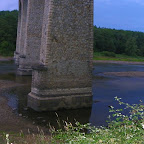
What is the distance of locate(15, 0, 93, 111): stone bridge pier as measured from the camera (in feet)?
40.5

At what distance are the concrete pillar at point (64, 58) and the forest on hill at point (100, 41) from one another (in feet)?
120

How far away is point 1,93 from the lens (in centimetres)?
1653

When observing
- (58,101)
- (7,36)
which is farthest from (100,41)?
(58,101)

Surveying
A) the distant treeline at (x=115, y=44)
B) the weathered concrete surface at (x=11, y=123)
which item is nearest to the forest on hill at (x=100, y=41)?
the distant treeline at (x=115, y=44)

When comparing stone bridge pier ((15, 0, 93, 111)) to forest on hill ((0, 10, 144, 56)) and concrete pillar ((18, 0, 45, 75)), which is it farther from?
forest on hill ((0, 10, 144, 56))

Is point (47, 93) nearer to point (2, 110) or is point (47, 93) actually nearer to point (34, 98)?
point (34, 98)

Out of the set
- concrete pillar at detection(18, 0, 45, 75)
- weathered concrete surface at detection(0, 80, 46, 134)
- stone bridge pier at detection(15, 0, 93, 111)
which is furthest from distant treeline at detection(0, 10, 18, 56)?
stone bridge pier at detection(15, 0, 93, 111)

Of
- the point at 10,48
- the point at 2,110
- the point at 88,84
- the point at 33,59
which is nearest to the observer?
the point at 2,110

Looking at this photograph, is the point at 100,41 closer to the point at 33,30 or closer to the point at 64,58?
the point at 33,30

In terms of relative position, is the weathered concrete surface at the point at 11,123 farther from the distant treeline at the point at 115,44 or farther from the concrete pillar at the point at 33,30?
the distant treeline at the point at 115,44

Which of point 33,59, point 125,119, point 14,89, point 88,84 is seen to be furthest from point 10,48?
point 125,119

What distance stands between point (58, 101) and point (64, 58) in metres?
2.13

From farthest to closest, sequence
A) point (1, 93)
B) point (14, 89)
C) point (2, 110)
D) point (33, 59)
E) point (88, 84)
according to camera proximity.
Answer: point (33, 59), point (14, 89), point (1, 93), point (88, 84), point (2, 110)

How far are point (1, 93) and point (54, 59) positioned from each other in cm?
571
